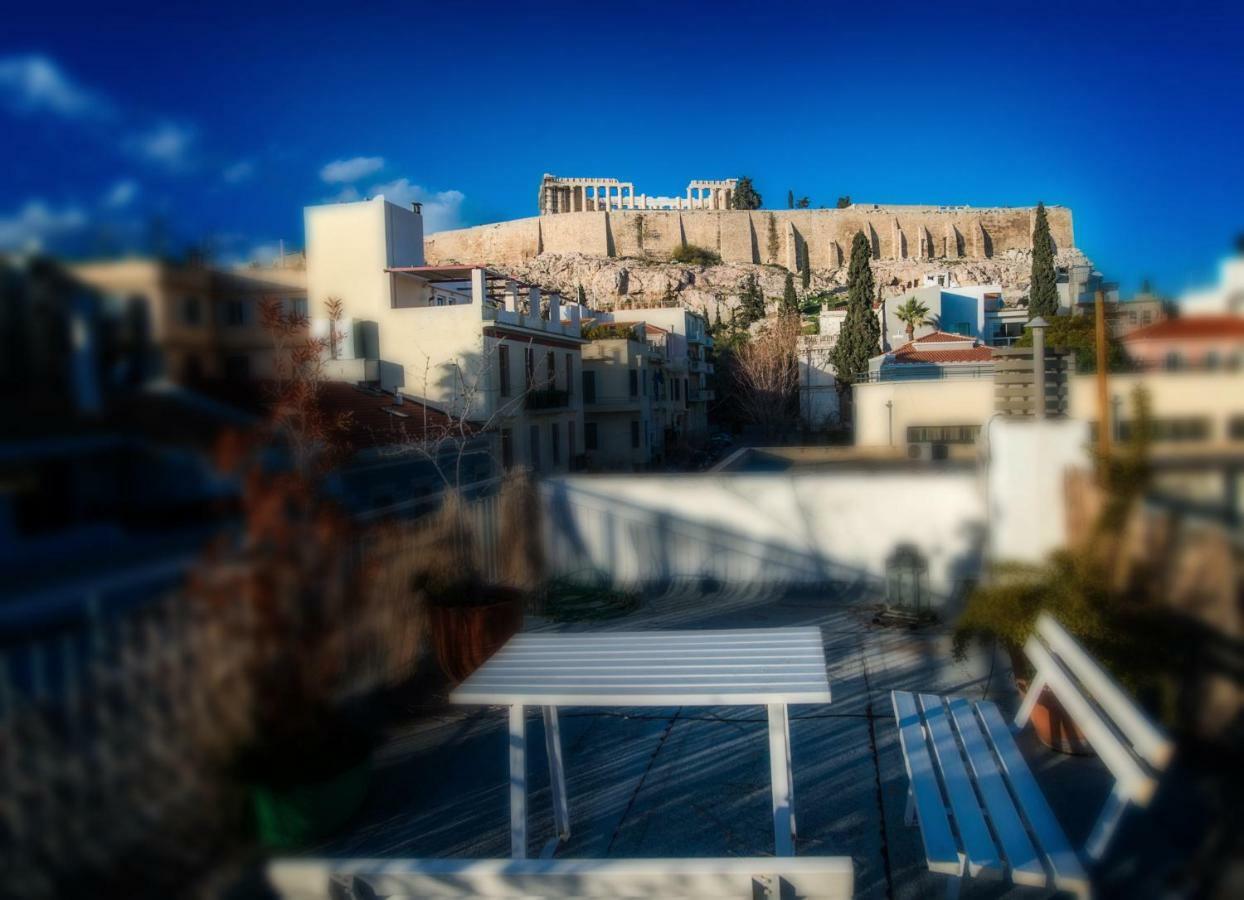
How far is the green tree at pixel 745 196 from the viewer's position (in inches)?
2771

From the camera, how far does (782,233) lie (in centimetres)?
6638

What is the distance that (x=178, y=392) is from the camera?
90cm

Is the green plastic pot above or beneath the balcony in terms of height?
beneath

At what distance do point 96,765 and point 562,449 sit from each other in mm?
19531

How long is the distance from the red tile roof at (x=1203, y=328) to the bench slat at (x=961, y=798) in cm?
110

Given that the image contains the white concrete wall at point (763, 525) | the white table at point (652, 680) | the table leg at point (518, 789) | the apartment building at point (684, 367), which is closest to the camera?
the white table at point (652, 680)

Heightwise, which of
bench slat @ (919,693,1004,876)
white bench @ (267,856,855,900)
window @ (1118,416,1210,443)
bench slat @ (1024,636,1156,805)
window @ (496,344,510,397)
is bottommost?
bench slat @ (919,693,1004,876)

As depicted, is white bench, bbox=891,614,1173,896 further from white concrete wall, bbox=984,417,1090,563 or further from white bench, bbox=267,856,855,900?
white concrete wall, bbox=984,417,1090,563

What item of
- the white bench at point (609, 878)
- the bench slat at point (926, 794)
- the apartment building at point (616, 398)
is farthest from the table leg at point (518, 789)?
the apartment building at point (616, 398)

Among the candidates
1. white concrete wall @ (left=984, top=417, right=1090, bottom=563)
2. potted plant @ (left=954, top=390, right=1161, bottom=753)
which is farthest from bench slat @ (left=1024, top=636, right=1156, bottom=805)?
white concrete wall @ (left=984, top=417, right=1090, bottom=563)

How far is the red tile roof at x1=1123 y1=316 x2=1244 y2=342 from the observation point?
1.46 m

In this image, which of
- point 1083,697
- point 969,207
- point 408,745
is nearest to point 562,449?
point 408,745

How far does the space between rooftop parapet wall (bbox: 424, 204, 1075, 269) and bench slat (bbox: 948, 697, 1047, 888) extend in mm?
62558

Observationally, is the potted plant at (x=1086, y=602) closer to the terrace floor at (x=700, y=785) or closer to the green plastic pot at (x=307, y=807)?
the terrace floor at (x=700, y=785)
